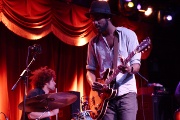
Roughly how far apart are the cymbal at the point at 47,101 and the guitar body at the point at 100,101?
99 cm

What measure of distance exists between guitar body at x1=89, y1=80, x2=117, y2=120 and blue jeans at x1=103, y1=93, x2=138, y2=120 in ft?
0.17

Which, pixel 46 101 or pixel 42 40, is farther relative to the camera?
pixel 42 40

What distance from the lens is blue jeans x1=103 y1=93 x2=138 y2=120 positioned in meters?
3.46

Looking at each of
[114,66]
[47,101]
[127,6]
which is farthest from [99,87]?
[127,6]

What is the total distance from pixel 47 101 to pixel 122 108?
1.78 meters

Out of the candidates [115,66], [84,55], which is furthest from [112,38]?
[84,55]

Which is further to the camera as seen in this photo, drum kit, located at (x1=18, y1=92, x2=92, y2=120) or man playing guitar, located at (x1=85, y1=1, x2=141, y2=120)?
drum kit, located at (x1=18, y1=92, x2=92, y2=120)

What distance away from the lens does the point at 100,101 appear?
372 centimetres

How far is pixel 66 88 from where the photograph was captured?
8219 mm

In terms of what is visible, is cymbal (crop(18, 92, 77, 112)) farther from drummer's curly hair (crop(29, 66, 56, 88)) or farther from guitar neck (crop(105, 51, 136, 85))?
guitar neck (crop(105, 51, 136, 85))

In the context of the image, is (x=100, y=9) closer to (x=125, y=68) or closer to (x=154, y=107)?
(x=125, y=68)

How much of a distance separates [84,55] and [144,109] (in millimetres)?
2116

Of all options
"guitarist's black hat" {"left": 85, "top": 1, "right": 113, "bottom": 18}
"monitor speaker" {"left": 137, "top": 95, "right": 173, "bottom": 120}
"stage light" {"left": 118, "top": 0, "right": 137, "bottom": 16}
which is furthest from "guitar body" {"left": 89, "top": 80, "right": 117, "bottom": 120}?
"stage light" {"left": 118, "top": 0, "right": 137, "bottom": 16}

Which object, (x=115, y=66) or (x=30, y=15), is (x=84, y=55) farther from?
(x=115, y=66)
